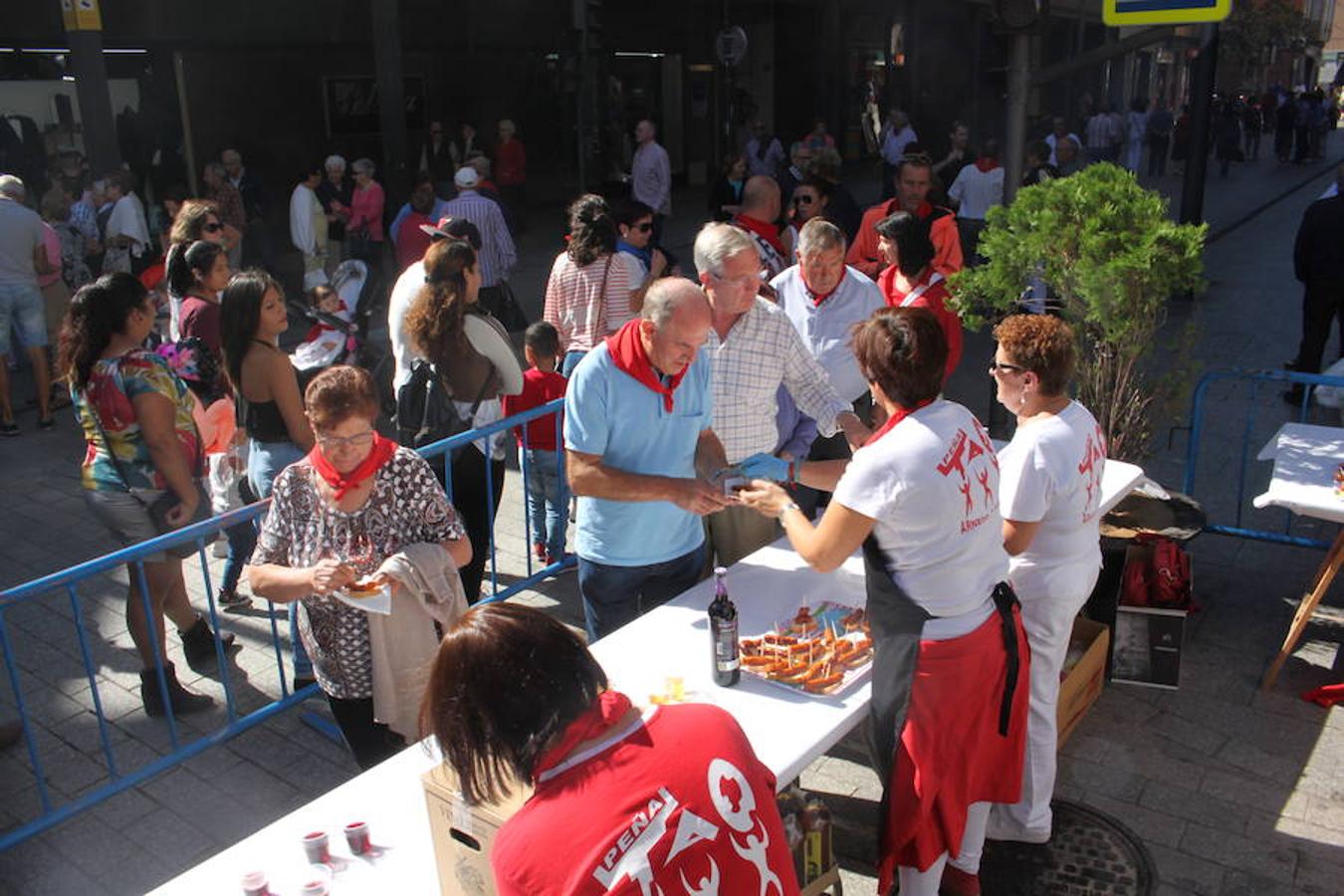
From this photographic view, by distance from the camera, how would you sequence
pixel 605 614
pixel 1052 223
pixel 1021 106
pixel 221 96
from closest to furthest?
pixel 605 614 → pixel 1052 223 → pixel 1021 106 → pixel 221 96

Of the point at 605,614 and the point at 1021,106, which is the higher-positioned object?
the point at 1021,106

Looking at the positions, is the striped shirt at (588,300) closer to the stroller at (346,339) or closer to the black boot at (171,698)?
the stroller at (346,339)

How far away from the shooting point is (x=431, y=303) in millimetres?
4859

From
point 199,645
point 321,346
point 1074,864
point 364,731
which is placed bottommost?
point 1074,864

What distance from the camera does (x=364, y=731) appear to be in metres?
3.75

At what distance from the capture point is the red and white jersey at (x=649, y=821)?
1882mm

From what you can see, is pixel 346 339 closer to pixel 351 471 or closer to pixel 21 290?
pixel 21 290

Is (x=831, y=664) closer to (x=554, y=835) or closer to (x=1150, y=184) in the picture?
(x=554, y=835)

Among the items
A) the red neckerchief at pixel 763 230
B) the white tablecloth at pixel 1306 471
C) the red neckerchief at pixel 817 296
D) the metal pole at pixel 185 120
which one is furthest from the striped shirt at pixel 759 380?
the metal pole at pixel 185 120

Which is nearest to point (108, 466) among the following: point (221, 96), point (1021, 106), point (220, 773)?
point (220, 773)

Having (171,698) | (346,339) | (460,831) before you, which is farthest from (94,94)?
(460,831)

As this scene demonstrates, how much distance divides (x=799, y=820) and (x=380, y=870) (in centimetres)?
125

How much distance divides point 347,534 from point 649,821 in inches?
75.7

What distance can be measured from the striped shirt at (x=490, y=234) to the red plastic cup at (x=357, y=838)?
285 inches
